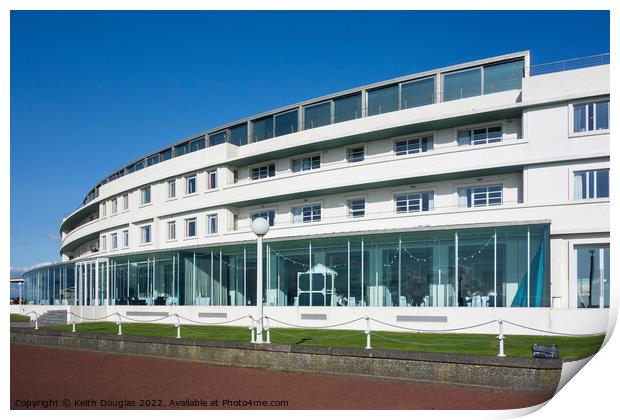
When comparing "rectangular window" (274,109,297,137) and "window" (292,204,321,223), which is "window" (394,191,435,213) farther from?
"rectangular window" (274,109,297,137)

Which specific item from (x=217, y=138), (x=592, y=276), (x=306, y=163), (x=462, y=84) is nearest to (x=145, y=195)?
(x=217, y=138)

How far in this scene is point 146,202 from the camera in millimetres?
40125

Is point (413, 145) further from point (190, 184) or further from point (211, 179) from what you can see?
point (190, 184)

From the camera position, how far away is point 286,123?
106ft

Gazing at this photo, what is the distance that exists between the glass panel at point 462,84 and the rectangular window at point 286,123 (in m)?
8.88

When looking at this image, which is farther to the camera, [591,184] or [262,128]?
[262,128]

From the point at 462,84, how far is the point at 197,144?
18.1 m

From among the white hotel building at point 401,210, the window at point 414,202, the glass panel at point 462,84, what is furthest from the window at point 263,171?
the glass panel at point 462,84

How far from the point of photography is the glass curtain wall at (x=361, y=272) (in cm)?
2028

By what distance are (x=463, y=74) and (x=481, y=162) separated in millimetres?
4574

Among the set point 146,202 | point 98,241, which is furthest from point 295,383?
point 98,241

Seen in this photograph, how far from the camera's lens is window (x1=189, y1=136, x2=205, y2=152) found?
3691cm
